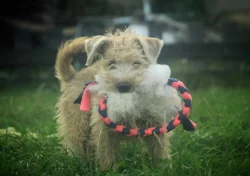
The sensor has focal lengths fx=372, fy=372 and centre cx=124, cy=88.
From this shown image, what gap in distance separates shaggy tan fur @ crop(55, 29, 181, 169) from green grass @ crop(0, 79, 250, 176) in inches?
5.9

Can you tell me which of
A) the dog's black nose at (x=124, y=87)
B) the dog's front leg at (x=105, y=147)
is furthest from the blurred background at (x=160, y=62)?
the dog's black nose at (x=124, y=87)

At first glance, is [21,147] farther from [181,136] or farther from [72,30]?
[72,30]

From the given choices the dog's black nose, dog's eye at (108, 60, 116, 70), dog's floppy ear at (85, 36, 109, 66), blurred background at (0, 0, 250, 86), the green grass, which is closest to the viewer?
the dog's black nose

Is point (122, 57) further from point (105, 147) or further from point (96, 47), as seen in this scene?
point (105, 147)

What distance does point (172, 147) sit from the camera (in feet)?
11.6

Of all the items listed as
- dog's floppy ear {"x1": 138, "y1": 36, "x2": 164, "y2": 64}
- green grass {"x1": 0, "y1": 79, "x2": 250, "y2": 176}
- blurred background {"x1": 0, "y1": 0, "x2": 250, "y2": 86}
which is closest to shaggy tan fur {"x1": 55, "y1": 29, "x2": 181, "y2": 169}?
dog's floppy ear {"x1": 138, "y1": 36, "x2": 164, "y2": 64}

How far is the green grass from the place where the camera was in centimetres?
274

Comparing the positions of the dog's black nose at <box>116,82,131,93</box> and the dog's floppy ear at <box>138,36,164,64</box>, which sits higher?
the dog's floppy ear at <box>138,36,164,64</box>

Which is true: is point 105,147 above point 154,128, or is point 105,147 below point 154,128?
below

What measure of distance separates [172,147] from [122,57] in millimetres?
1148

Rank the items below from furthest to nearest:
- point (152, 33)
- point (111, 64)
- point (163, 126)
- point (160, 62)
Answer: point (160, 62), point (152, 33), point (111, 64), point (163, 126)

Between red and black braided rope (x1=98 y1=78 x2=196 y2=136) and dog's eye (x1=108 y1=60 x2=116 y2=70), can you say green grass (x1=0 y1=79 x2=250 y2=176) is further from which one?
dog's eye (x1=108 y1=60 x2=116 y2=70)

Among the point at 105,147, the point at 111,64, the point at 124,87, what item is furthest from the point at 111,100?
the point at 105,147

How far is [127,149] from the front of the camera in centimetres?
364
